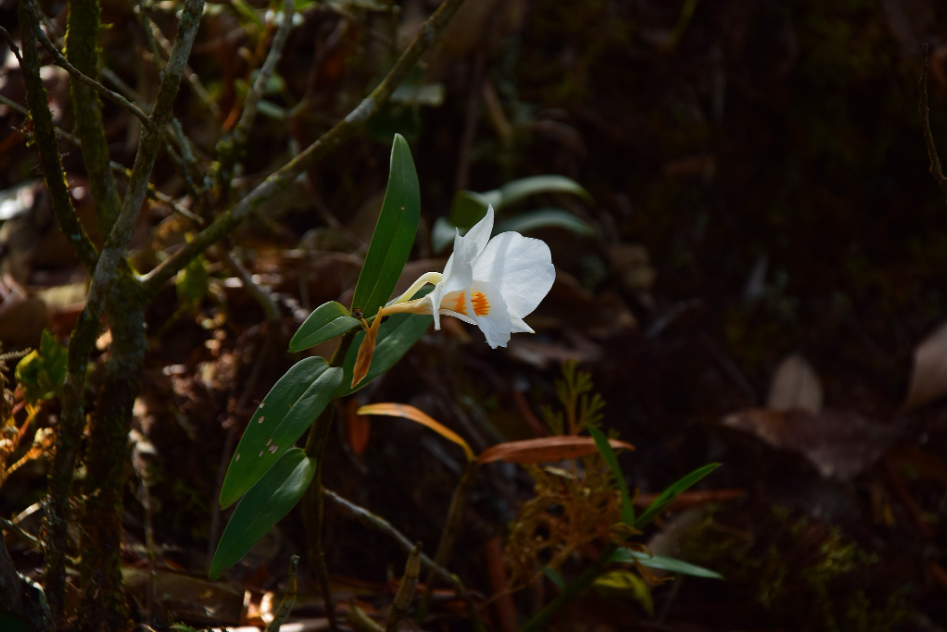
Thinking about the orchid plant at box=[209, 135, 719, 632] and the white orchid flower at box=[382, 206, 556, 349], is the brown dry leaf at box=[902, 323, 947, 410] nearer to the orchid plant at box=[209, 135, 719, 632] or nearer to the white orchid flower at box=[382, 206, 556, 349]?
the orchid plant at box=[209, 135, 719, 632]

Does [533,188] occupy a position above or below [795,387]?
above

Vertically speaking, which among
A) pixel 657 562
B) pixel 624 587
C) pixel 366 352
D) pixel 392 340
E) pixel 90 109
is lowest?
pixel 624 587

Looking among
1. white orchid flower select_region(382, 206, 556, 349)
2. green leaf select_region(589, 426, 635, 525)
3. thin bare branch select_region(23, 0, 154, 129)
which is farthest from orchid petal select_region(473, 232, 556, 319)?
thin bare branch select_region(23, 0, 154, 129)

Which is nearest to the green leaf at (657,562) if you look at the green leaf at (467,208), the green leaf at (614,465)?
the green leaf at (614,465)

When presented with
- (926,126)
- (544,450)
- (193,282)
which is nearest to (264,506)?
(544,450)

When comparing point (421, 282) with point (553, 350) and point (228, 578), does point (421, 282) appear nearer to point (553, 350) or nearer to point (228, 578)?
point (228, 578)

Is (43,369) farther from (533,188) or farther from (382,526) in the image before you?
(533,188)

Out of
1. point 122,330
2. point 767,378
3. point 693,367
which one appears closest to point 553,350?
point 693,367
